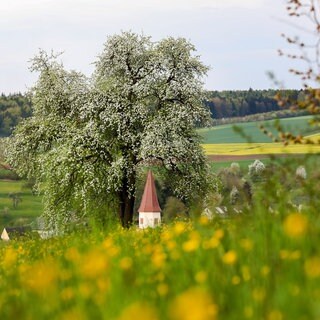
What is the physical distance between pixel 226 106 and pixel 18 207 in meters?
54.8

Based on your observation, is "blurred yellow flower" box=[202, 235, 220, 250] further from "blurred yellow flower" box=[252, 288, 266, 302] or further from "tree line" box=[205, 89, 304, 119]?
"tree line" box=[205, 89, 304, 119]

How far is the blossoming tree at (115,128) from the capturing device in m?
31.7

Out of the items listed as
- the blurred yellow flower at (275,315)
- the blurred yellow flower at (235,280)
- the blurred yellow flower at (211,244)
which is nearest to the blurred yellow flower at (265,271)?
the blurred yellow flower at (235,280)

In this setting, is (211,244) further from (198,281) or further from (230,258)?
(230,258)

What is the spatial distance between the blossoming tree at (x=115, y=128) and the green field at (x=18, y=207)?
77.9m

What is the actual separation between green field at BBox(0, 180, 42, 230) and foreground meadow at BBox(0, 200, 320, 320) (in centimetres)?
10731

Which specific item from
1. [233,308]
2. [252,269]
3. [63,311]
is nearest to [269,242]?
[252,269]

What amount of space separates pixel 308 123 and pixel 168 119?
25.7 meters

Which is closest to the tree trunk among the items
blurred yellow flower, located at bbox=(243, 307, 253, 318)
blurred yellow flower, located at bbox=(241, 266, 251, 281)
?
blurred yellow flower, located at bbox=(241, 266, 251, 281)

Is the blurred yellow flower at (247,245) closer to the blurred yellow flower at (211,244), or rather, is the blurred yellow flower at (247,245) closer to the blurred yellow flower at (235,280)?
the blurred yellow flower at (211,244)

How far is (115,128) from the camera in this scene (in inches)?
1299

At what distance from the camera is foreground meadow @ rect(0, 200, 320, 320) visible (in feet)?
10.8

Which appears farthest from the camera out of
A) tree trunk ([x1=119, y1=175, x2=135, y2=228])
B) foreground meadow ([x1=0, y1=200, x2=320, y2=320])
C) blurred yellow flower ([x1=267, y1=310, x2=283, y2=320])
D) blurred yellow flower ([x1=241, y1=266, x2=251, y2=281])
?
tree trunk ([x1=119, y1=175, x2=135, y2=228])

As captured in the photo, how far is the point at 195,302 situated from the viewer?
2.23m
